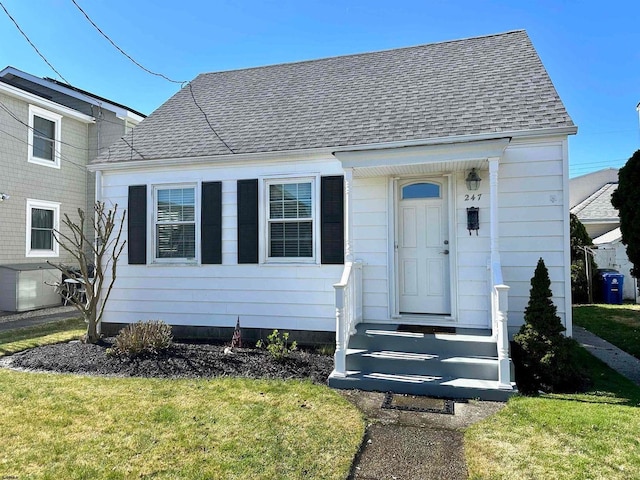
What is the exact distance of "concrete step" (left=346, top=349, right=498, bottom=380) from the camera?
4.67 m

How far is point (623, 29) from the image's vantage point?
11359 mm

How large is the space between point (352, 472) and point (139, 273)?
5708mm

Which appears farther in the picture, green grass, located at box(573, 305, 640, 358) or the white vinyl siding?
green grass, located at box(573, 305, 640, 358)

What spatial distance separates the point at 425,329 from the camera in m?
5.67

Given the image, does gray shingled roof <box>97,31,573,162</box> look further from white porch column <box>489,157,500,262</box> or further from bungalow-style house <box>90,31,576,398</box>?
white porch column <box>489,157,500,262</box>

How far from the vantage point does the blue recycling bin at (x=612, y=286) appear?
11.5m

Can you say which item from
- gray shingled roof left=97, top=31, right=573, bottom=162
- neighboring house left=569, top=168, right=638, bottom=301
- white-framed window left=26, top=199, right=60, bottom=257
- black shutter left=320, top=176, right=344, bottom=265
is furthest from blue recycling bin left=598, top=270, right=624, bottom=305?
white-framed window left=26, top=199, right=60, bottom=257

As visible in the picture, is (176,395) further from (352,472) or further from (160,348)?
(352,472)

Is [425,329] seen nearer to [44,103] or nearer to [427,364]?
[427,364]

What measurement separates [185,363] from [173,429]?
2.05 meters

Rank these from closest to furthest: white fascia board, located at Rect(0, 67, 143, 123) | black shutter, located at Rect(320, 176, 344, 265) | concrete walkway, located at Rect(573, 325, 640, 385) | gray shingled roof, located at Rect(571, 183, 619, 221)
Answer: concrete walkway, located at Rect(573, 325, 640, 385)
black shutter, located at Rect(320, 176, 344, 265)
white fascia board, located at Rect(0, 67, 143, 123)
gray shingled roof, located at Rect(571, 183, 619, 221)

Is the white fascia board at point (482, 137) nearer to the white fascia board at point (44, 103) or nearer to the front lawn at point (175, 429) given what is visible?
the front lawn at point (175, 429)

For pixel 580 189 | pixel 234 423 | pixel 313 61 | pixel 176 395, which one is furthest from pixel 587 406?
pixel 580 189

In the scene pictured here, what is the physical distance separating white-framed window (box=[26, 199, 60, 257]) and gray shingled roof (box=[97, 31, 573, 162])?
224 inches
